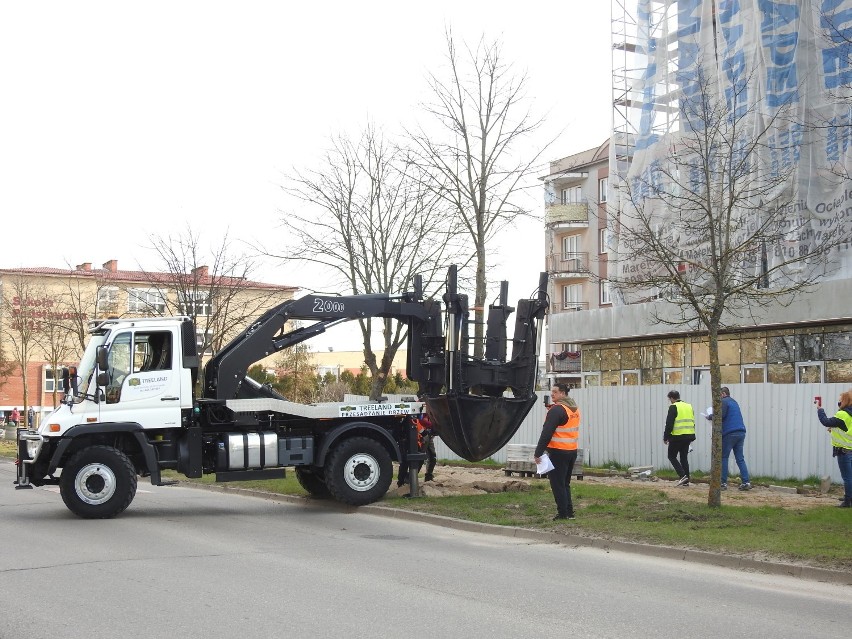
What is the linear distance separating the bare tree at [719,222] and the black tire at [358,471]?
16.1 feet

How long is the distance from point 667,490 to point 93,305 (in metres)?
32.7

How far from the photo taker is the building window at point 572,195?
5319 cm

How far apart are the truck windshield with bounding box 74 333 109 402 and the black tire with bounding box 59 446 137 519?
0.88 meters

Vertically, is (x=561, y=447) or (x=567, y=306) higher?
(x=567, y=306)

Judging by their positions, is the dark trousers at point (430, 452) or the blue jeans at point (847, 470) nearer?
the blue jeans at point (847, 470)

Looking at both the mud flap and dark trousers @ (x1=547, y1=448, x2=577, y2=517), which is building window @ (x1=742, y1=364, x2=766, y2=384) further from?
dark trousers @ (x1=547, y1=448, x2=577, y2=517)

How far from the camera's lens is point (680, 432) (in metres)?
18.5

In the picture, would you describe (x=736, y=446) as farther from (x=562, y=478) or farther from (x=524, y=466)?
(x=562, y=478)

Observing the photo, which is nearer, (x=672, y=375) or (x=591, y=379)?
(x=672, y=375)

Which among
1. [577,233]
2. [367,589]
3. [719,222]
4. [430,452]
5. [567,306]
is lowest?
[367,589]

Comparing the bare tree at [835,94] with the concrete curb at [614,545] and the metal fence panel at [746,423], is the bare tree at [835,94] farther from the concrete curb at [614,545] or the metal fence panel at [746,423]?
the concrete curb at [614,545]

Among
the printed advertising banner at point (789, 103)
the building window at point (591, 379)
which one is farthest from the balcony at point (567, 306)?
the printed advertising banner at point (789, 103)

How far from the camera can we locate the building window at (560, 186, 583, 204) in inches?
2094

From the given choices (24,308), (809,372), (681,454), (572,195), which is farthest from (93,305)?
(681,454)
